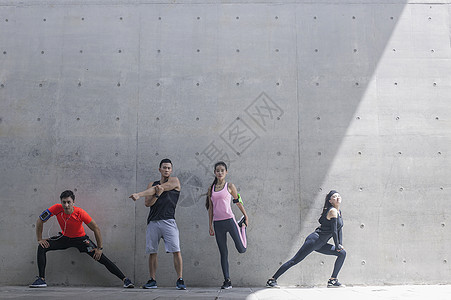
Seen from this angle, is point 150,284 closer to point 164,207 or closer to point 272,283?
point 164,207

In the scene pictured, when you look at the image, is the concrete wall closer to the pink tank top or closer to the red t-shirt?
the red t-shirt

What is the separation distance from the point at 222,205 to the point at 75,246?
2.03 m

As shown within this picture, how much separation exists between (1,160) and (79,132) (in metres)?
1.19

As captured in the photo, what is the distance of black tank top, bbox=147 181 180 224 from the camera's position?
536 cm

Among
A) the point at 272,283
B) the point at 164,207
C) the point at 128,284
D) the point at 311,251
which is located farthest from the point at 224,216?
the point at 128,284

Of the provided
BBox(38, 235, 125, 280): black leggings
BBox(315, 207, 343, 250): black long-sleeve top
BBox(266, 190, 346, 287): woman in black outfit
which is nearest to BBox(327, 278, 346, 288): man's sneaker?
BBox(266, 190, 346, 287): woman in black outfit

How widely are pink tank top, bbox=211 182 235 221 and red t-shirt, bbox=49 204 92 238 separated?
65.8 inches

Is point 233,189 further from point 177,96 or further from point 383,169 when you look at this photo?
point 383,169

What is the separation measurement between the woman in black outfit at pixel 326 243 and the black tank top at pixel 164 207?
5.30 feet

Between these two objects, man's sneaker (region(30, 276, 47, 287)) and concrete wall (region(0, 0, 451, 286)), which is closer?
man's sneaker (region(30, 276, 47, 287))

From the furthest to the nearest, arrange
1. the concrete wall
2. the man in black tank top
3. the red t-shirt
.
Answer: the concrete wall → the red t-shirt → the man in black tank top

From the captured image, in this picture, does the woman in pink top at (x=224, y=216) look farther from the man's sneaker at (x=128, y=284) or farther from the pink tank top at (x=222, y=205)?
the man's sneaker at (x=128, y=284)

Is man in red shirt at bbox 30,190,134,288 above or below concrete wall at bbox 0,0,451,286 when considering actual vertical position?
below

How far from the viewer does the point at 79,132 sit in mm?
6121
